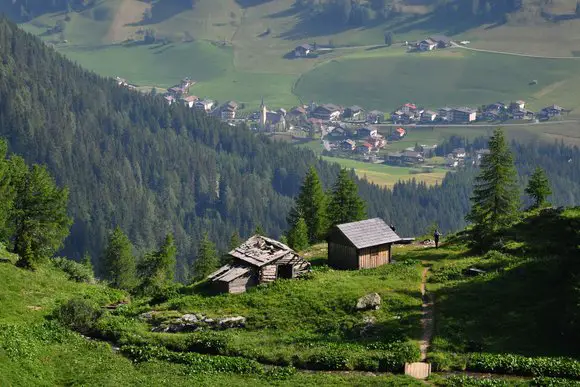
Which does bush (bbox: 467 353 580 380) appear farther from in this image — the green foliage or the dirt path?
the green foliage

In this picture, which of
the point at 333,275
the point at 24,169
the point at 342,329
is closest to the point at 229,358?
the point at 342,329

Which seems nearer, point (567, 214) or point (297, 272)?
point (297, 272)

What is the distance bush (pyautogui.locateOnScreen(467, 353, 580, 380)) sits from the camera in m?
54.4

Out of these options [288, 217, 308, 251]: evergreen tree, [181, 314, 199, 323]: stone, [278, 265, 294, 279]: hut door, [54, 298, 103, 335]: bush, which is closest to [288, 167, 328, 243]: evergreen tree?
[288, 217, 308, 251]: evergreen tree

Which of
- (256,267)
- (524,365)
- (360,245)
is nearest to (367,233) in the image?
(360,245)

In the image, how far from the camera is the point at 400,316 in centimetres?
6538

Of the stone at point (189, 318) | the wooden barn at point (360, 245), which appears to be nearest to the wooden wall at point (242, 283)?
the stone at point (189, 318)

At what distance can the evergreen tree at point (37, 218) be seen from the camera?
7850cm

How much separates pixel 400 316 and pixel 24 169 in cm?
4281

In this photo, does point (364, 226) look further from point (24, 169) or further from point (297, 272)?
point (24, 169)

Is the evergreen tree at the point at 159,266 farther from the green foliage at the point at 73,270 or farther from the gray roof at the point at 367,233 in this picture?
the gray roof at the point at 367,233

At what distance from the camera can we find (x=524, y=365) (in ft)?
182

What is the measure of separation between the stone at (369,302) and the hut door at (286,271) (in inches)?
390

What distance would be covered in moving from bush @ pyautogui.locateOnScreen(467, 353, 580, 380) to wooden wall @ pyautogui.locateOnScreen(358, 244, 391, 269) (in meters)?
23.5
